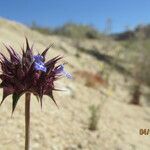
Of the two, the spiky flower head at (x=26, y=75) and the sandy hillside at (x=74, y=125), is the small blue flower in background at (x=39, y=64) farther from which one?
the sandy hillside at (x=74, y=125)

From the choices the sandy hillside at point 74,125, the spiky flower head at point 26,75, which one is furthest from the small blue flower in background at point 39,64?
the sandy hillside at point 74,125

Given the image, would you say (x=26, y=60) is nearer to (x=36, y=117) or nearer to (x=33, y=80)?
(x=33, y=80)

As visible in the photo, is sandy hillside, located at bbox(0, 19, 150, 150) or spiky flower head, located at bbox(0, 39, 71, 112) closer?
spiky flower head, located at bbox(0, 39, 71, 112)

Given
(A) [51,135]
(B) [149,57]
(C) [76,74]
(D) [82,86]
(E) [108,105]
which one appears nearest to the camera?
(A) [51,135]

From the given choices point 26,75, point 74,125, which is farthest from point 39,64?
point 74,125

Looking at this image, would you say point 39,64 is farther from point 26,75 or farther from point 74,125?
point 74,125

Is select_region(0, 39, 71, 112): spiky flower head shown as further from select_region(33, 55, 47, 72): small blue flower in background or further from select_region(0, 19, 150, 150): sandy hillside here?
select_region(0, 19, 150, 150): sandy hillside

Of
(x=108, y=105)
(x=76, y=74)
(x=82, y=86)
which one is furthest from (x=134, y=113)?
(x=76, y=74)

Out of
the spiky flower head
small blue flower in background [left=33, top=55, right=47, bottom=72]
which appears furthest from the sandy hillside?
small blue flower in background [left=33, top=55, right=47, bottom=72]
